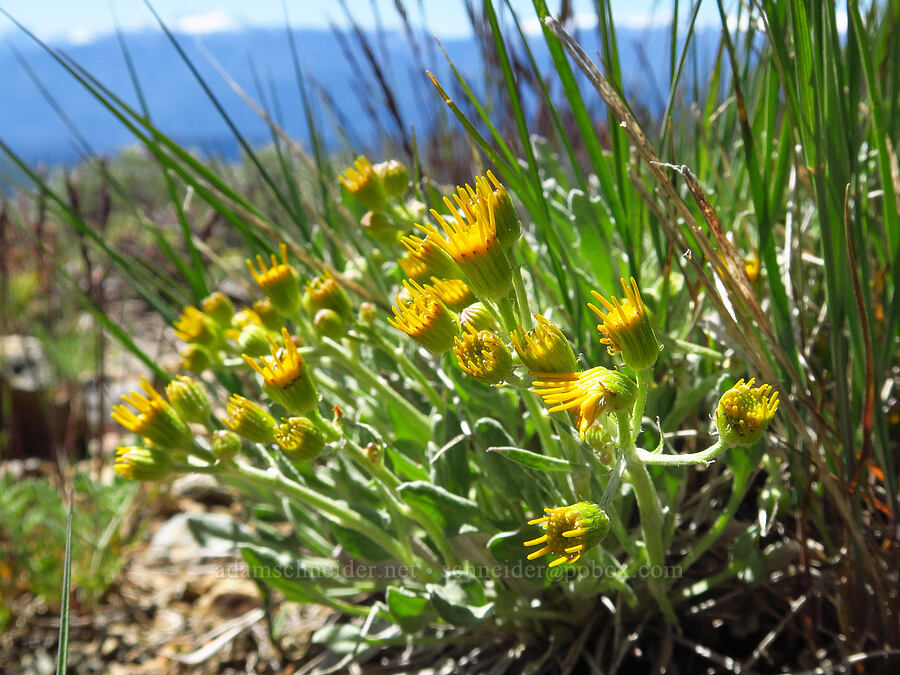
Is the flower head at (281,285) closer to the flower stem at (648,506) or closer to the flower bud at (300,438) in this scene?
the flower bud at (300,438)

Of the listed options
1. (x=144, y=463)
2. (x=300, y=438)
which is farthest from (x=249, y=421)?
(x=144, y=463)

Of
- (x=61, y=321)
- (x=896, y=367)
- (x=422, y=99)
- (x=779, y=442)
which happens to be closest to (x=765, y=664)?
(x=779, y=442)

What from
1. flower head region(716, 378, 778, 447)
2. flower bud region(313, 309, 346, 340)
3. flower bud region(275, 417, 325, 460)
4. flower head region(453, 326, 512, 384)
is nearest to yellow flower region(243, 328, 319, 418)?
flower bud region(275, 417, 325, 460)

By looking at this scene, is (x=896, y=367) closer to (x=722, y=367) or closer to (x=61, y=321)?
(x=722, y=367)

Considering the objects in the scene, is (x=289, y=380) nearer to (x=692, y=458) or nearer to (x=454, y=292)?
(x=454, y=292)

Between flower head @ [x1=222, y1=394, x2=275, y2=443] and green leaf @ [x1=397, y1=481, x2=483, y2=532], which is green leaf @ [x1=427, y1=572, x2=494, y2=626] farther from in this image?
flower head @ [x1=222, y1=394, x2=275, y2=443]
